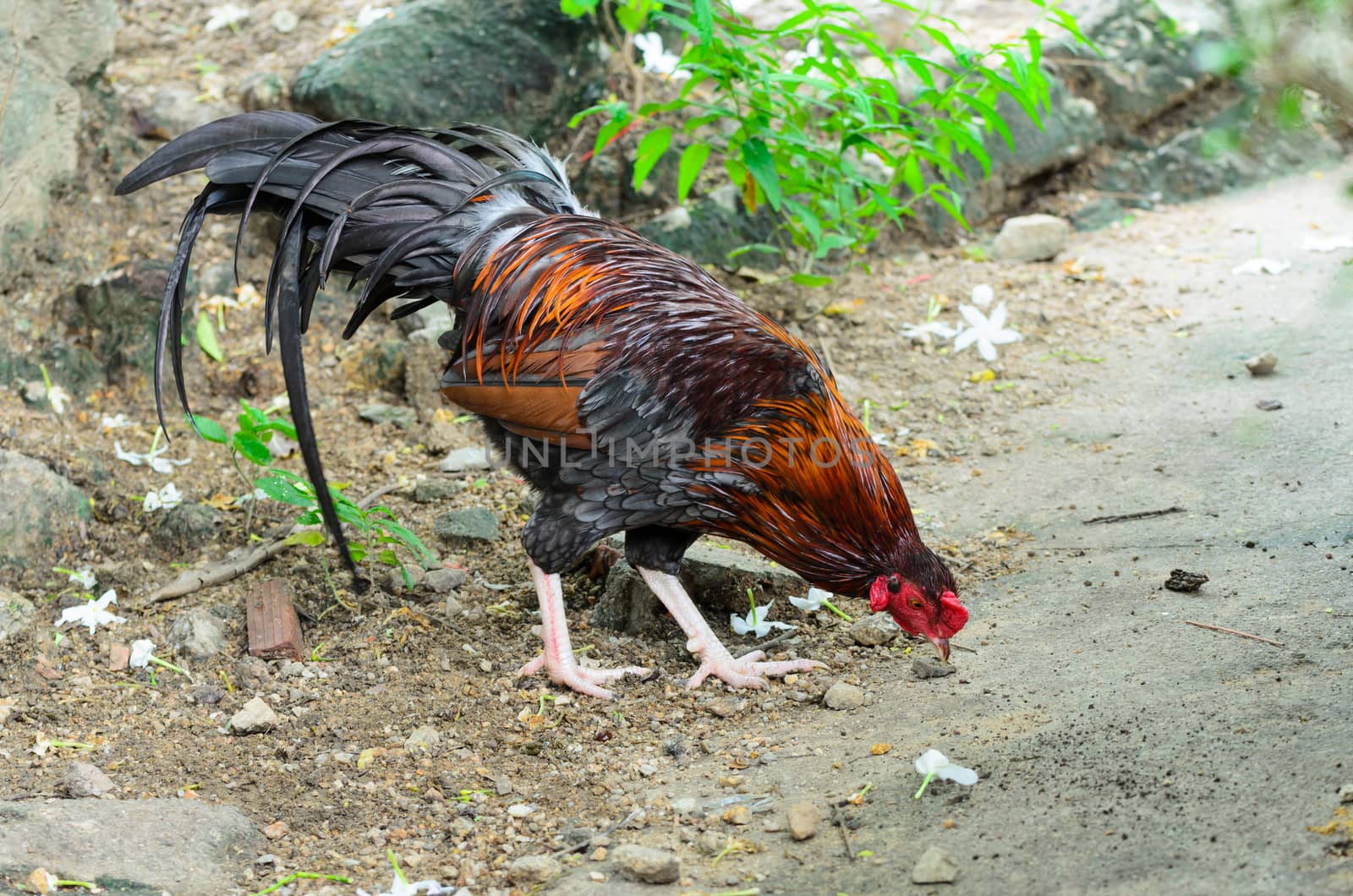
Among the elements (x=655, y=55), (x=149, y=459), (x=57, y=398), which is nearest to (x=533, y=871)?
(x=149, y=459)

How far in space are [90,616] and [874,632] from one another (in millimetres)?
2732

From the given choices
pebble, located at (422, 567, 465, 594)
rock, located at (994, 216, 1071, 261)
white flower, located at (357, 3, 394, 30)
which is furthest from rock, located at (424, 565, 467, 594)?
rock, located at (994, 216, 1071, 261)

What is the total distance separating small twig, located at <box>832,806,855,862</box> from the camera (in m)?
2.71

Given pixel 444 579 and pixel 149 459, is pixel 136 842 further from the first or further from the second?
pixel 149 459

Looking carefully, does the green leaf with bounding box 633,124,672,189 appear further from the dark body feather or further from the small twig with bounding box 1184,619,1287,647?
the small twig with bounding box 1184,619,1287,647

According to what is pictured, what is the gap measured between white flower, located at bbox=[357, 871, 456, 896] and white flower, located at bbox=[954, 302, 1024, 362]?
422 centimetres

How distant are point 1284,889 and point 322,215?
3.28 metres

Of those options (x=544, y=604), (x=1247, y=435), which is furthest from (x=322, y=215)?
(x=1247, y=435)

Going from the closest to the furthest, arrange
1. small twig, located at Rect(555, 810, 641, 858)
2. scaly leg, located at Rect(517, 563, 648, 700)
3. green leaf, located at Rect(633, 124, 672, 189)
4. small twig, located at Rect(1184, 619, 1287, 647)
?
small twig, located at Rect(555, 810, 641, 858), small twig, located at Rect(1184, 619, 1287, 647), scaly leg, located at Rect(517, 563, 648, 700), green leaf, located at Rect(633, 124, 672, 189)

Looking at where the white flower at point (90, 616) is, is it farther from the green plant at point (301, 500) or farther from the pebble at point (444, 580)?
the pebble at point (444, 580)

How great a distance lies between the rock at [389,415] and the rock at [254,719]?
2103mm

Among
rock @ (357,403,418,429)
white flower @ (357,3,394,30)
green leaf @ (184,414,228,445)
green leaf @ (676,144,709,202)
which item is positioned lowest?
rock @ (357,403,418,429)

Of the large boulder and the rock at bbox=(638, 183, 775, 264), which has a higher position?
the large boulder

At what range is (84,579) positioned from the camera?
4258mm
